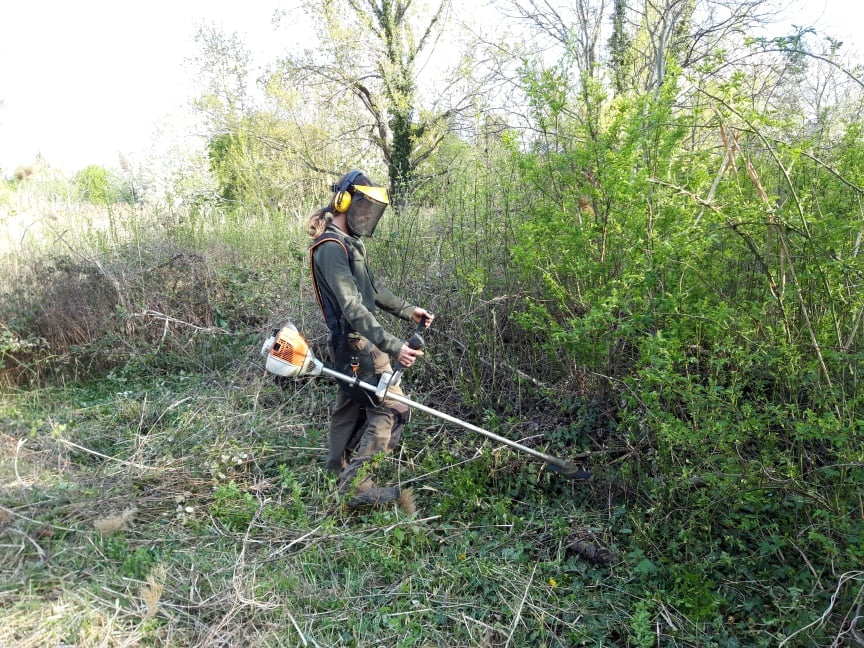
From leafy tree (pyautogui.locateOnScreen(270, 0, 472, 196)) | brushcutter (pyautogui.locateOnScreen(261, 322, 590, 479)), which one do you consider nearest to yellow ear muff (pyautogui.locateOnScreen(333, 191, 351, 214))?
brushcutter (pyautogui.locateOnScreen(261, 322, 590, 479))

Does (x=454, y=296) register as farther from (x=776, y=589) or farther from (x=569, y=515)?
(x=776, y=589)

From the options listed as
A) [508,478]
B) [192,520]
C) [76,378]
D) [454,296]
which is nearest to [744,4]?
[454,296]

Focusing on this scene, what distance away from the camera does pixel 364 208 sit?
11.7 ft

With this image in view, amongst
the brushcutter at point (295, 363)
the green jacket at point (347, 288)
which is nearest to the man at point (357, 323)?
the green jacket at point (347, 288)

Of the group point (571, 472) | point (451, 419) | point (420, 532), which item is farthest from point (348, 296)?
point (571, 472)

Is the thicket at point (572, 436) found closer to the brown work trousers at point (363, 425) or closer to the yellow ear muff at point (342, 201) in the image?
the brown work trousers at point (363, 425)

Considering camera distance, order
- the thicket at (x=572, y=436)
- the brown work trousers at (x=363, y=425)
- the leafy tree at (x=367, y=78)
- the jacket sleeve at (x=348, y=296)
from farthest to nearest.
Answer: the leafy tree at (x=367, y=78) → the brown work trousers at (x=363, y=425) → the jacket sleeve at (x=348, y=296) → the thicket at (x=572, y=436)

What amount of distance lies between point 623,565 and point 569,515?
1.69 ft

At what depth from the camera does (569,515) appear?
3.66m

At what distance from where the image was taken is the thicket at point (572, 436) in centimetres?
266

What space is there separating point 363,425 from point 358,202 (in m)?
1.54

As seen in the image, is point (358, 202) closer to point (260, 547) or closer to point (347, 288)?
point (347, 288)

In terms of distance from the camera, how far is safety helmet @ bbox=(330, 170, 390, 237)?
354 cm

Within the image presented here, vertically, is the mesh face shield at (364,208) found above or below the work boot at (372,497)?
above
